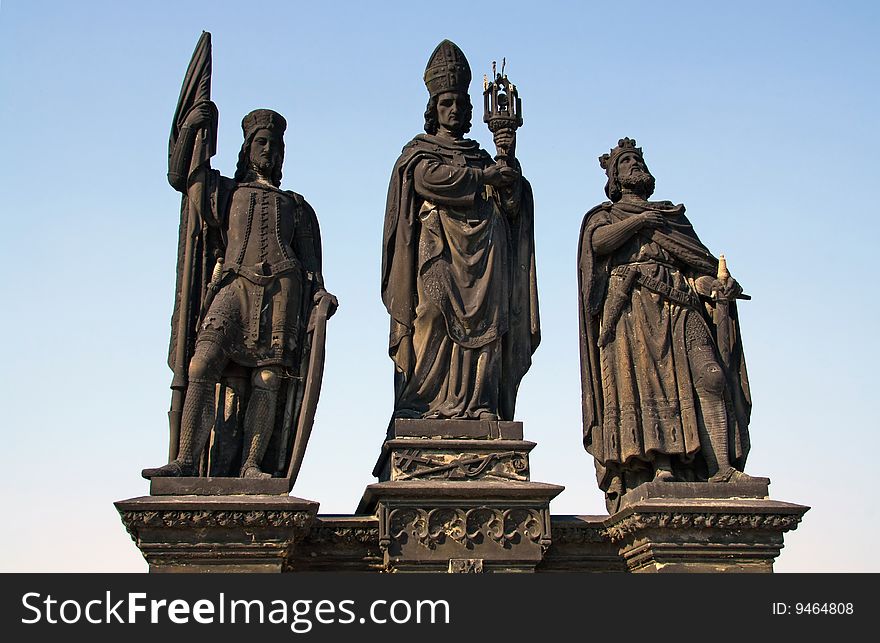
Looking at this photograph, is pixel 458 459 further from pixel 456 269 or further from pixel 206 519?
pixel 206 519

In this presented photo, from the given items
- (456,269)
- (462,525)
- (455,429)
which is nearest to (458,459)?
(455,429)

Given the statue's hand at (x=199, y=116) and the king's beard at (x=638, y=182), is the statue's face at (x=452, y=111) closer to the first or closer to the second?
the king's beard at (x=638, y=182)

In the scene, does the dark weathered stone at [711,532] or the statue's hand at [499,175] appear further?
the statue's hand at [499,175]

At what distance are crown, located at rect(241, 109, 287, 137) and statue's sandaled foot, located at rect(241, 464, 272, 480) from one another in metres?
3.90

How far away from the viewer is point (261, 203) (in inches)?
599

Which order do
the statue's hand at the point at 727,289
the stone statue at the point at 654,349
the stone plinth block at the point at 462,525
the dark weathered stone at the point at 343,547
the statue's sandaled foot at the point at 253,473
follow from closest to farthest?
the stone plinth block at the point at 462,525 → the statue's sandaled foot at the point at 253,473 → the dark weathered stone at the point at 343,547 → the stone statue at the point at 654,349 → the statue's hand at the point at 727,289

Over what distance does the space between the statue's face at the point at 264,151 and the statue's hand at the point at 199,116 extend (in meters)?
0.62

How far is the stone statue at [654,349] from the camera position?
14.9m

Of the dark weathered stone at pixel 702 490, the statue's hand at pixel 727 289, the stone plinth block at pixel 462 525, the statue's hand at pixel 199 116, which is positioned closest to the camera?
the stone plinth block at pixel 462 525

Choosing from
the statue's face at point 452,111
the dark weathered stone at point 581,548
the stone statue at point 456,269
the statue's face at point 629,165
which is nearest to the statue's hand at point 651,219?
the statue's face at point 629,165

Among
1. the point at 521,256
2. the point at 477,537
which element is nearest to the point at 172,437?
the point at 477,537

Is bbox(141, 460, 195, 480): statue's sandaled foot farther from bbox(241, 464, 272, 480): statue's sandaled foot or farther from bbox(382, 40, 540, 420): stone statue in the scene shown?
bbox(382, 40, 540, 420): stone statue

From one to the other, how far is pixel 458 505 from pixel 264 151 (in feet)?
15.1

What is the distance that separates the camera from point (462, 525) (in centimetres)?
1395
